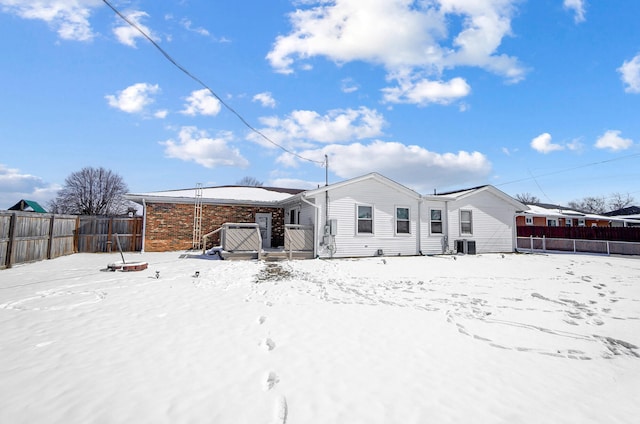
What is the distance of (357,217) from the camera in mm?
14789

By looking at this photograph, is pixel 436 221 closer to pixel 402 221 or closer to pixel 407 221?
pixel 407 221

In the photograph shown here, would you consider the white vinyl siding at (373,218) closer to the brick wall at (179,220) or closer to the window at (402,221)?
the window at (402,221)

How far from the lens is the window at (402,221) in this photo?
15697 mm

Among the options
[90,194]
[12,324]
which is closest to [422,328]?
[12,324]

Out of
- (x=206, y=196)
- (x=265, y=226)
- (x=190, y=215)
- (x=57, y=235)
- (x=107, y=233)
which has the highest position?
(x=206, y=196)

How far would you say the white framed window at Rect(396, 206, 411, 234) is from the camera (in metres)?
15.7

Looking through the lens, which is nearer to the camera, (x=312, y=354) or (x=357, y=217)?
(x=312, y=354)

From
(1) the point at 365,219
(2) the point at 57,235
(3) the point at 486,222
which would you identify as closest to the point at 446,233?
(3) the point at 486,222

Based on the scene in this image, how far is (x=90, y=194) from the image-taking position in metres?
39.2

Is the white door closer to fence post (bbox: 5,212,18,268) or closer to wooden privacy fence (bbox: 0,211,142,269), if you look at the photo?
wooden privacy fence (bbox: 0,211,142,269)

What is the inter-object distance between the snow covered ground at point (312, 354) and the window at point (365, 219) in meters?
7.23

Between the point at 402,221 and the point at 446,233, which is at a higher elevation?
the point at 402,221

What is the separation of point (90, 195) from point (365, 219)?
40226 mm

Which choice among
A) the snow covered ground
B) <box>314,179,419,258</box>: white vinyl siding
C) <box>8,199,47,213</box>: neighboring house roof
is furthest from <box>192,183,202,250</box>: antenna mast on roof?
<box>8,199,47,213</box>: neighboring house roof
